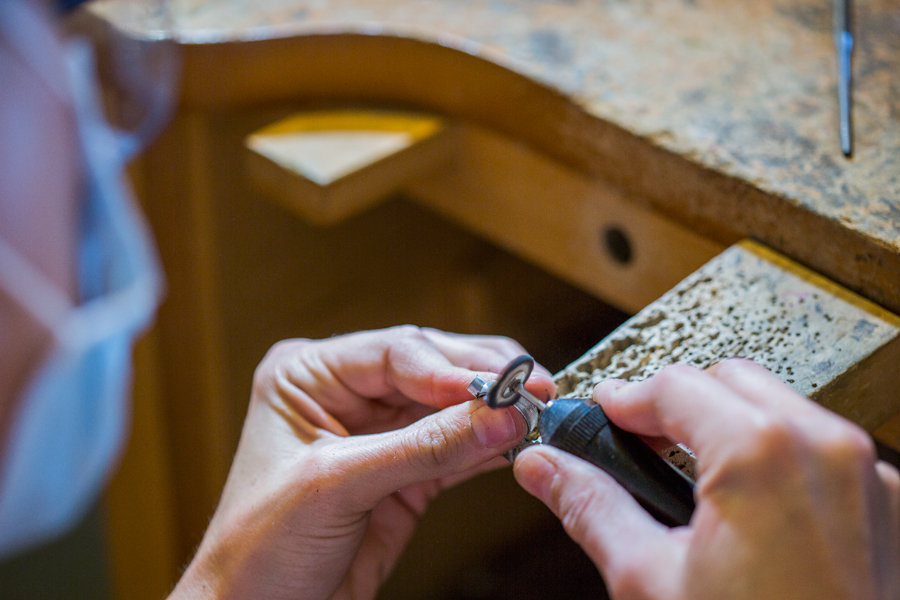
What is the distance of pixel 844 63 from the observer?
735mm

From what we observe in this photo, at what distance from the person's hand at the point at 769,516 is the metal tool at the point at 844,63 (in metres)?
0.39

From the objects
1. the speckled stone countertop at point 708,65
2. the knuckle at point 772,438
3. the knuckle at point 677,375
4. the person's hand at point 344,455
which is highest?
the speckled stone countertop at point 708,65

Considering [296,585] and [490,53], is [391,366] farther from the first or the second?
[490,53]

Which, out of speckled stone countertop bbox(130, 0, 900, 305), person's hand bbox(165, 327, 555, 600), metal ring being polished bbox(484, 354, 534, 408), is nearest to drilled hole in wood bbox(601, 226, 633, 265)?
speckled stone countertop bbox(130, 0, 900, 305)

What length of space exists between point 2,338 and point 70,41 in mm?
392

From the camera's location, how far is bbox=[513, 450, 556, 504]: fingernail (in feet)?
1.34

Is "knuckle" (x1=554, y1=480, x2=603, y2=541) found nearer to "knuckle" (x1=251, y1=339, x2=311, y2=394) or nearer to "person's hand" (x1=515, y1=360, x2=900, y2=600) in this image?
Result: "person's hand" (x1=515, y1=360, x2=900, y2=600)

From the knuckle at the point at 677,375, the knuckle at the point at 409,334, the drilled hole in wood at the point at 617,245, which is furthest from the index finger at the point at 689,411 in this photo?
the drilled hole in wood at the point at 617,245

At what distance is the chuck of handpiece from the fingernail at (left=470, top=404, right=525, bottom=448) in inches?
1.0

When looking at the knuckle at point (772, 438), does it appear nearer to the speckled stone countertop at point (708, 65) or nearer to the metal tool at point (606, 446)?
the metal tool at point (606, 446)

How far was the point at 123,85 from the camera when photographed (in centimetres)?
95

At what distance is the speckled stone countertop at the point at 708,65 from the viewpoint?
0.62m

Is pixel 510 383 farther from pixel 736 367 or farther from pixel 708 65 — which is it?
pixel 708 65

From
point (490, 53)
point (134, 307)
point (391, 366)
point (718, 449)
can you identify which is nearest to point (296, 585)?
point (391, 366)
